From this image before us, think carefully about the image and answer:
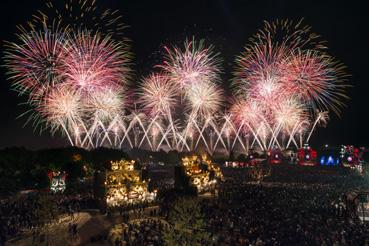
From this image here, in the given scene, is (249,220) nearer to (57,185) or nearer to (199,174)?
(199,174)

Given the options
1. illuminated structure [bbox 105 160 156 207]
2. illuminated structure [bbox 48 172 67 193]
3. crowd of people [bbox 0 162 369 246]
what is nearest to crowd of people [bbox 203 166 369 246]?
crowd of people [bbox 0 162 369 246]

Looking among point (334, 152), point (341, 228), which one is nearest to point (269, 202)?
point (341, 228)

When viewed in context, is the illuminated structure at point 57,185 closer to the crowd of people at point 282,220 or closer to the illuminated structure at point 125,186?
the illuminated structure at point 125,186

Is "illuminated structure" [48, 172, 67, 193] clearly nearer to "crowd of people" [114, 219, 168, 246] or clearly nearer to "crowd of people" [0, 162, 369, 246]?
"crowd of people" [0, 162, 369, 246]

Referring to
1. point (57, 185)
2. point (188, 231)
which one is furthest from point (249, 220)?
point (57, 185)

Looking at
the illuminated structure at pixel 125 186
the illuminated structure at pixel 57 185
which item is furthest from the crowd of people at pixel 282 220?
the illuminated structure at pixel 57 185

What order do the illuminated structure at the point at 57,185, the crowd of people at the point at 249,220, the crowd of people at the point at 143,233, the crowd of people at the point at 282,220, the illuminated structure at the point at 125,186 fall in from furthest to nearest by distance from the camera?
1. the illuminated structure at the point at 57,185
2. the illuminated structure at the point at 125,186
3. the crowd of people at the point at 143,233
4. the crowd of people at the point at 249,220
5. the crowd of people at the point at 282,220

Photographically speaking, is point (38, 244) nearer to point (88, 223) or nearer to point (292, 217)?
point (88, 223)

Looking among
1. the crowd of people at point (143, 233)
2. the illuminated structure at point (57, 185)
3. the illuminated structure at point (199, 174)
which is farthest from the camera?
the illuminated structure at point (199, 174)
